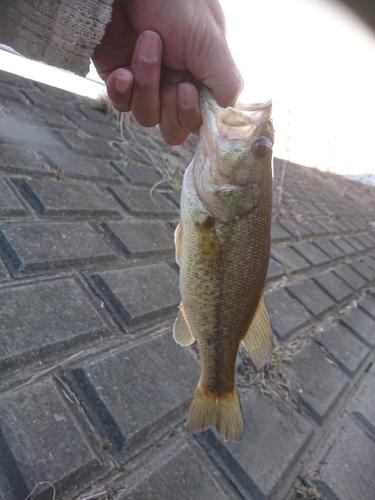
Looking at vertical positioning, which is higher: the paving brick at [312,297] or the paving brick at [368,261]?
the paving brick at [312,297]

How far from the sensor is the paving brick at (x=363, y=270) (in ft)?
18.0

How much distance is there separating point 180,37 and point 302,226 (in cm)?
420

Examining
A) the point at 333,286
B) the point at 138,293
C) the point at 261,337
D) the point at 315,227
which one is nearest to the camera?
the point at 261,337

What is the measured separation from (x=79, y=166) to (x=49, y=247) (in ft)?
3.28

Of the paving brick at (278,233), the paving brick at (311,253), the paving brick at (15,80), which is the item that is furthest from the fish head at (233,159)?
the paving brick at (311,253)

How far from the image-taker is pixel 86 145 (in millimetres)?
3193

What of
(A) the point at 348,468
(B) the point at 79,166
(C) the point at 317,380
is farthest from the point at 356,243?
(B) the point at 79,166

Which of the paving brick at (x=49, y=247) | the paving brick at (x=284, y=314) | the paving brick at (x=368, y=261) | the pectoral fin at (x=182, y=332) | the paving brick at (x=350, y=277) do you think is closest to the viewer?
the pectoral fin at (x=182, y=332)

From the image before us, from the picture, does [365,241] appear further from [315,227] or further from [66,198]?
[66,198]

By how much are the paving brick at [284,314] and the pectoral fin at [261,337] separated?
1337 mm

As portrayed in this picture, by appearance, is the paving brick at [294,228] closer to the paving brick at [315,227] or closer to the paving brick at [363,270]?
the paving brick at [315,227]

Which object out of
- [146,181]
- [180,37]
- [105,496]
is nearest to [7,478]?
[105,496]

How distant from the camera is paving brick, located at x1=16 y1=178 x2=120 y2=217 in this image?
2238 millimetres

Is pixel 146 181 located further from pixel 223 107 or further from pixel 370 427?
pixel 370 427
